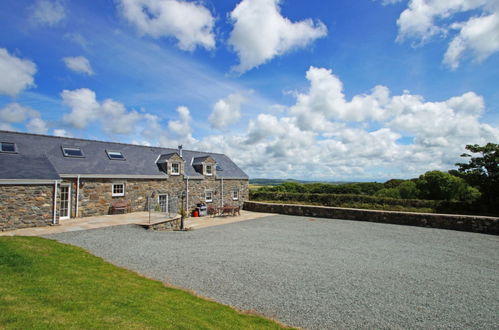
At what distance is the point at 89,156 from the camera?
17.6 m

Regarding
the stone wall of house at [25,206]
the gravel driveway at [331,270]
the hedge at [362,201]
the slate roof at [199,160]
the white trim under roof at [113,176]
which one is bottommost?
the gravel driveway at [331,270]

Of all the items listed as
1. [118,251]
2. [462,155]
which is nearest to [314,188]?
[462,155]

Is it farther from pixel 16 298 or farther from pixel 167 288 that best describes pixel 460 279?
pixel 16 298

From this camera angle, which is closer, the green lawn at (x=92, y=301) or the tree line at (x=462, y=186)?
the green lawn at (x=92, y=301)

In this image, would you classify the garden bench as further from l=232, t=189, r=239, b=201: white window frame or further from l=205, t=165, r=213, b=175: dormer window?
l=232, t=189, r=239, b=201: white window frame

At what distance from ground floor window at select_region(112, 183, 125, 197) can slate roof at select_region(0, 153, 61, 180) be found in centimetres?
395

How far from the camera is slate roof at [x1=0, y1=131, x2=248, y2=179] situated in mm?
15242

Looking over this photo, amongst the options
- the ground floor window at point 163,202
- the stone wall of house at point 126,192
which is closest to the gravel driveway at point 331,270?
the stone wall of house at point 126,192

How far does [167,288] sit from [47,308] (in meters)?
2.49

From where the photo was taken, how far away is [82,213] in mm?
15656

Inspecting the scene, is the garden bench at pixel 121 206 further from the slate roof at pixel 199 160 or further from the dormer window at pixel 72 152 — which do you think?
the slate roof at pixel 199 160

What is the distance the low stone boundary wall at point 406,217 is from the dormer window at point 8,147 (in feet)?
57.6

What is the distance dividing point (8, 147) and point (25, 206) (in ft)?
15.4

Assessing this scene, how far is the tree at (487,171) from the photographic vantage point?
1614 centimetres
